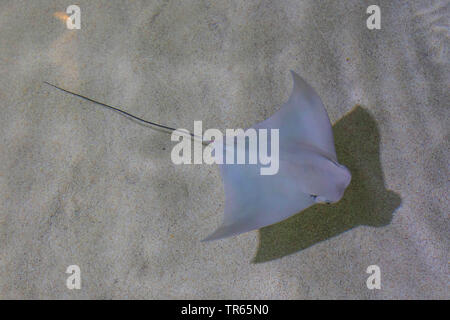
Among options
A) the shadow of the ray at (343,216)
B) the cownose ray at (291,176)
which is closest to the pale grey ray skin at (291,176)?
the cownose ray at (291,176)

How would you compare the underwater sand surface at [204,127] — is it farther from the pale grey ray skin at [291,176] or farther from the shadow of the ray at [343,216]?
the pale grey ray skin at [291,176]

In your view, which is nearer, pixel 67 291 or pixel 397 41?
pixel 67 291

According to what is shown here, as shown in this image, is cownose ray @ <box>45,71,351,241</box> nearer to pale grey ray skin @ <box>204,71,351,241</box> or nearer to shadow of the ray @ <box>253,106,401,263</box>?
pale grey ray skin @ <box>204,71,351,241</box>

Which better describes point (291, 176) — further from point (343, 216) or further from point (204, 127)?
point (204, 127)

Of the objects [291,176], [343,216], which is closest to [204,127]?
[291,176]

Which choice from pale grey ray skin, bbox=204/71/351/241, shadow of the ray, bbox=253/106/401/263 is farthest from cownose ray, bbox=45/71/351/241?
shadow of the ray, bbox=253/106/401/263
